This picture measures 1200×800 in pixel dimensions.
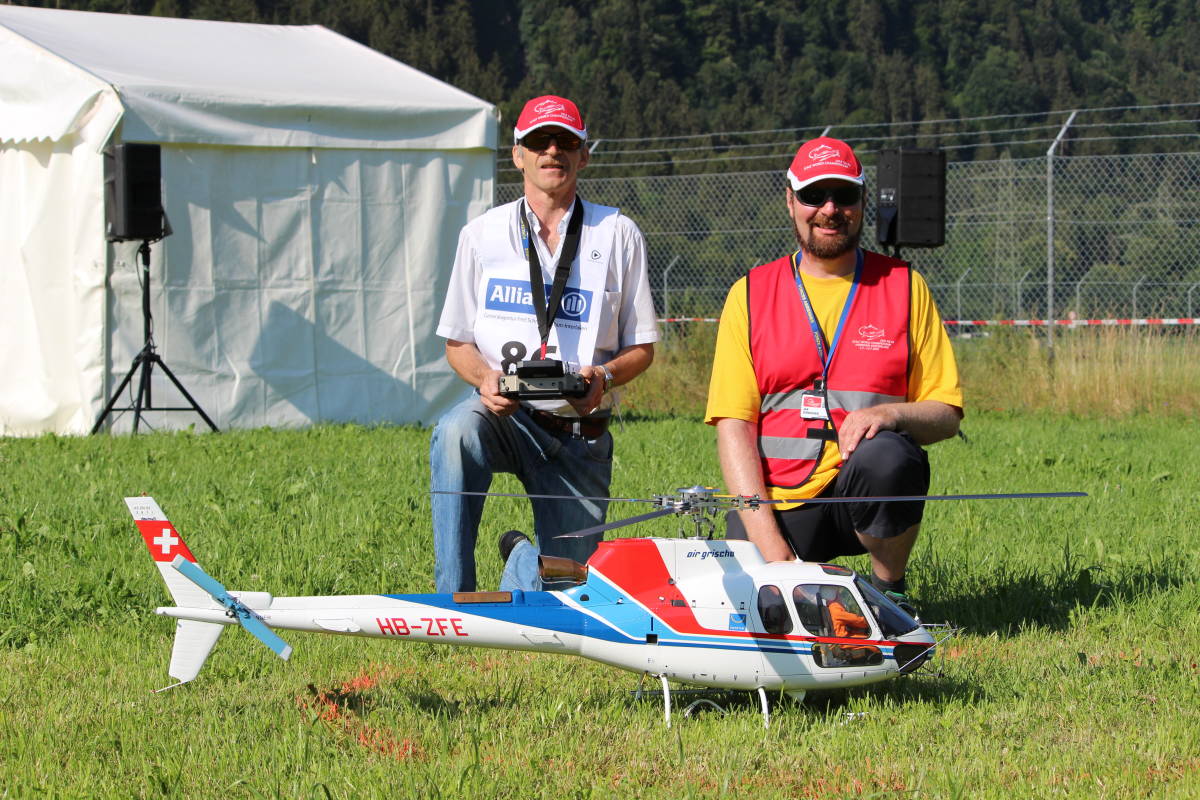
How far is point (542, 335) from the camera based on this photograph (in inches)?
196

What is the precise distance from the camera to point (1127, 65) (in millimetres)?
55062

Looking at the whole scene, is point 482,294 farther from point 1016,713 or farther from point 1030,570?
point 1030,570

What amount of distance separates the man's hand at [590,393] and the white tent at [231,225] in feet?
23.9

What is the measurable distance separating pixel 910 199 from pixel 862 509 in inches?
314

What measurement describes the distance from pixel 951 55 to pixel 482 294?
56445 mm

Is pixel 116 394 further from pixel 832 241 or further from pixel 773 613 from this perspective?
pixel 773 613

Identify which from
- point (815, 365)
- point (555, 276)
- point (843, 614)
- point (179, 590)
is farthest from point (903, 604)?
point (179, 590)

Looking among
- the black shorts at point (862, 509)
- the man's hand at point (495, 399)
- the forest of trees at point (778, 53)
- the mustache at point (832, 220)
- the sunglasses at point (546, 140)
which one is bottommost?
the black shorts at point (862, 509)

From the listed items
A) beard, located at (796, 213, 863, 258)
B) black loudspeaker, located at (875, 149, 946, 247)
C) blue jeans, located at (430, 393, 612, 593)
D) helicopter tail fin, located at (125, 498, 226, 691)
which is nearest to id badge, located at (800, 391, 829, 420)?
beard, located at (796, 213, 863, 258)

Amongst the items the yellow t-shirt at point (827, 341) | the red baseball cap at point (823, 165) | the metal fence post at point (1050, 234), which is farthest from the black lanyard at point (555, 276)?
the metal fence post at point (1050, 234)

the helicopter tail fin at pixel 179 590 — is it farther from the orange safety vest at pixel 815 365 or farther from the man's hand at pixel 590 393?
the orange safety vest at pixel 815 365

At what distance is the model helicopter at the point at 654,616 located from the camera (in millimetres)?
4012

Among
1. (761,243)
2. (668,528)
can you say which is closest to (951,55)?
(761,243)

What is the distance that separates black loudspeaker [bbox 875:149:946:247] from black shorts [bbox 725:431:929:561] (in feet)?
24.8
